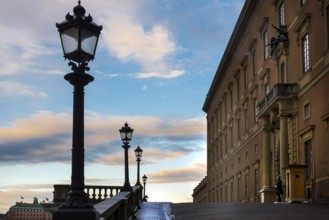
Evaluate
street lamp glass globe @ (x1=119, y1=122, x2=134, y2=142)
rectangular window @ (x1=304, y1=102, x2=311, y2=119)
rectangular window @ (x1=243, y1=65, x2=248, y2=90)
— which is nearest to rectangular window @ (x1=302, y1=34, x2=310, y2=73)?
rectangular window @ (x1=304, y1=102, x2=311, y2=119)

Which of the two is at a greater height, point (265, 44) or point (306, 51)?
point (265, 44)

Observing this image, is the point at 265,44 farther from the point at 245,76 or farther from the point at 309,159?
the point at 309,159

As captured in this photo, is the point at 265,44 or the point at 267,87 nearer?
the point at 267,87

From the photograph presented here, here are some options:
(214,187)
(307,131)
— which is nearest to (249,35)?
(307,131)

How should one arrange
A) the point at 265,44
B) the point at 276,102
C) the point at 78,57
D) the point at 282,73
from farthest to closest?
the point at 265,44 → the point at 282,73 → the point at 276,102 → the point at 78,57

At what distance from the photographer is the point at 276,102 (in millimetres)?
38188

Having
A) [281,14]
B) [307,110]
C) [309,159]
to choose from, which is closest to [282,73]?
[281,14]

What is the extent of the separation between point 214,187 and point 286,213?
203 ft

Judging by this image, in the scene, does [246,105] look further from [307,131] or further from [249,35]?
[307,131]

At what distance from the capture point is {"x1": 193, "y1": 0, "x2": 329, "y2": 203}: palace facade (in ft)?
105

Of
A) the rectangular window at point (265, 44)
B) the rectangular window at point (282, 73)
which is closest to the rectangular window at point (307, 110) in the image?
the rectangular window at point (282, 73)

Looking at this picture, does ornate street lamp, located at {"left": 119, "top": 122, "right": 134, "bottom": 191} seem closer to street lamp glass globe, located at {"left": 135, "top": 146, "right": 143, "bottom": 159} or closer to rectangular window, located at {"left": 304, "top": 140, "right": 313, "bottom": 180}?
→ street lamp glass globe, located at {"left": 135, "top": 146, "right": 143, "bottom": 159}

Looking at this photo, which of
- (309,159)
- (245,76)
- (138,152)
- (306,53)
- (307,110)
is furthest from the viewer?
(245,76)

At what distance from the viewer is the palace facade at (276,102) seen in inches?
1254
